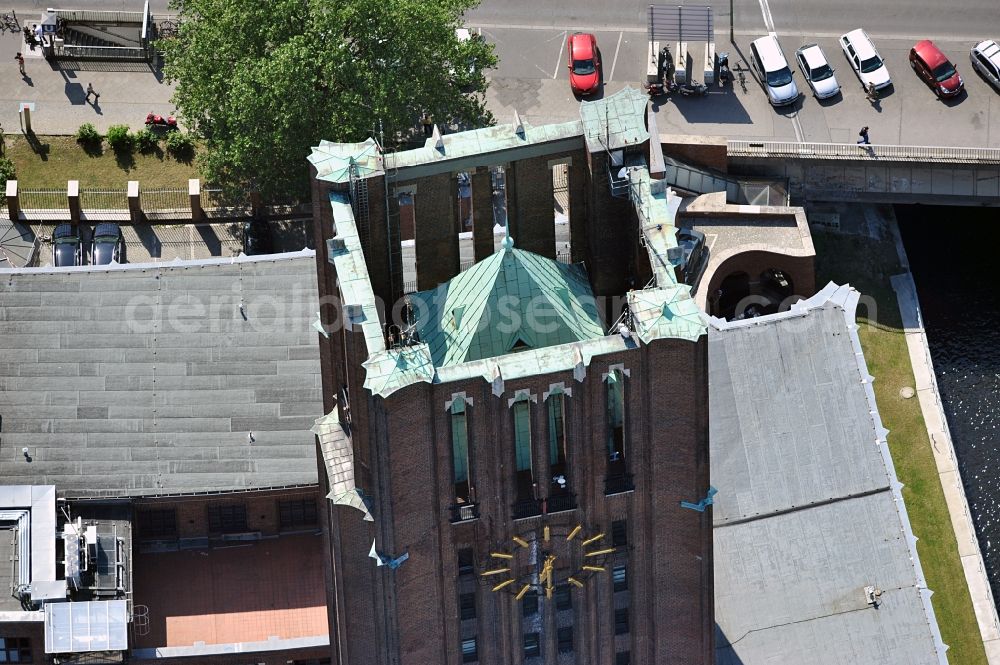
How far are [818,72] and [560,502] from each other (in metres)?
65.8

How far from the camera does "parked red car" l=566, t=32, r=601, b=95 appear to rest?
632ft

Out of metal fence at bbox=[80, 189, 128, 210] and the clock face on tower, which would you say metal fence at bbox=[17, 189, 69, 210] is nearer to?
metal fence at bbox=[80, 189, 128, 210]

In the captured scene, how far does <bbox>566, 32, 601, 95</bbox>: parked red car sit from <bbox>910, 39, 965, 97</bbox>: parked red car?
21.6m

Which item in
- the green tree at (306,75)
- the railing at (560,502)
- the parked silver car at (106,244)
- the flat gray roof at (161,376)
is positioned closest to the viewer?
the railing at (560,502)

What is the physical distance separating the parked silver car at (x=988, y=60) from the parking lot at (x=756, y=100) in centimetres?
61

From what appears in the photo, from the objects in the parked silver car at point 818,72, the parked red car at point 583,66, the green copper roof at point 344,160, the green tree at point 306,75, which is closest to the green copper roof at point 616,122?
the green copper roof at point 344,160

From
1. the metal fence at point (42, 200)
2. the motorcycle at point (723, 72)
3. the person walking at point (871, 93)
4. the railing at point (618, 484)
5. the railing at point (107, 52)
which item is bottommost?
the railing at point (618, 484)

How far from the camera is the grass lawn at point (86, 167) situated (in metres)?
190

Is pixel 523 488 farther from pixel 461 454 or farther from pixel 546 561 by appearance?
pixel 546 561

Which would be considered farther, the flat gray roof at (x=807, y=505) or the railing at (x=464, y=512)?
the flat gray roof at (x=807, y=505)

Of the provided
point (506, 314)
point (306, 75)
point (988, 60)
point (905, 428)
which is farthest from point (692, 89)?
point (506, 314)

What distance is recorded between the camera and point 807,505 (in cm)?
16100

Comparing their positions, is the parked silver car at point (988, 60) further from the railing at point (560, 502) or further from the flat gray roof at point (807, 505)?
the railing at point (560, 502)

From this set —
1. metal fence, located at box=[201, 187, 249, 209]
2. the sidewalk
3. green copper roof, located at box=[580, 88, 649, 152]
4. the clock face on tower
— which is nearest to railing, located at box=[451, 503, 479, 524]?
the clock face on tower
